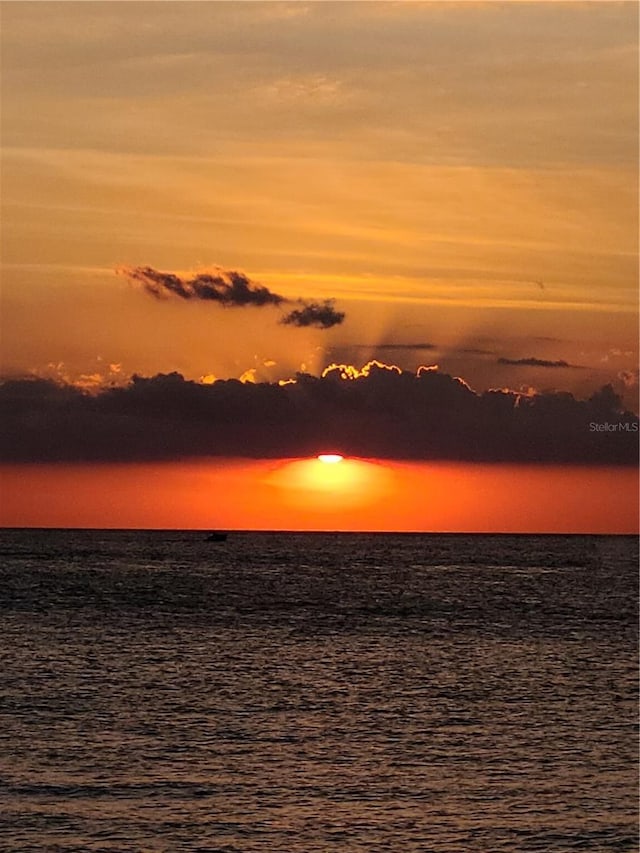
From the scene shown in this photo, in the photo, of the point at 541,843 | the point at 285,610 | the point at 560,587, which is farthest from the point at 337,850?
the point at 560,587

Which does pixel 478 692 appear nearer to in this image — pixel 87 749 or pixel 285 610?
pixel 87 749

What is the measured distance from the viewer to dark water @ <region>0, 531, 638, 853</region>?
33469 millimetres

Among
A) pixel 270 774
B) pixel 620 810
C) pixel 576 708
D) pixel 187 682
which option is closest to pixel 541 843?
pixel 620 810

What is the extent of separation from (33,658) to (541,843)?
129ft

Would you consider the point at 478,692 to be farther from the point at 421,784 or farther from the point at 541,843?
the point at 541,843

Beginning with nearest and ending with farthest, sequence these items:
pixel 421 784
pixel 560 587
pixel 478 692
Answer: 1. pixel 421 784
2. pixel 478 692
3. pixel 560 587

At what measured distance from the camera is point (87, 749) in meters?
41.9

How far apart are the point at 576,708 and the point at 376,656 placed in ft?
66.0

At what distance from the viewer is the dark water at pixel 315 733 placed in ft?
110

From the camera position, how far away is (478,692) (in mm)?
56125

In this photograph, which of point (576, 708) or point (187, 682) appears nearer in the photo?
point (576, 708)

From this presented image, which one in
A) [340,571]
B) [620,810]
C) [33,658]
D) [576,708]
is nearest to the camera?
[620,810]

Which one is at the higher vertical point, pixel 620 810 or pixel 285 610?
pixel 285 610

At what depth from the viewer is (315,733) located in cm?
4575
